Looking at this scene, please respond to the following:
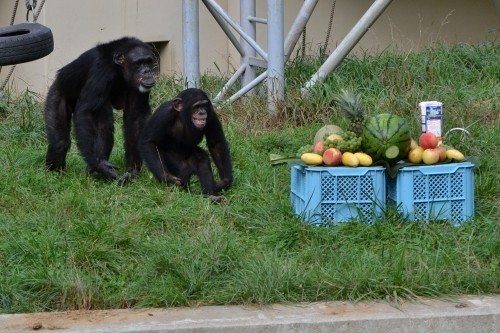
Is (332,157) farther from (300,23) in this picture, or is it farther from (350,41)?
(300,23)

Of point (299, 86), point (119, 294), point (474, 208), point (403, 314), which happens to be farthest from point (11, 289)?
point (299, 86)

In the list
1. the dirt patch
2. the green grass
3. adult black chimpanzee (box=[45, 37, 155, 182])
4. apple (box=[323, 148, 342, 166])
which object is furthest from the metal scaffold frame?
the dirt patch

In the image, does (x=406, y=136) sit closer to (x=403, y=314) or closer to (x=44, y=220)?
(x=403, y=314)

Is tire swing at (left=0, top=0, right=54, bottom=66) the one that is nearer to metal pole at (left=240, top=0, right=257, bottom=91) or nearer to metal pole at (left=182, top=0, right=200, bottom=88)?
metal pole at (left=182, top=0, right=200, bottom=88)

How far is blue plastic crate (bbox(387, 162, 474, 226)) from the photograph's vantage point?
18.6ft

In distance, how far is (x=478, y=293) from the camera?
4848 millimetres

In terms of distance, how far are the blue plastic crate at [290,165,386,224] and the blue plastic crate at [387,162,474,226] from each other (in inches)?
5.4

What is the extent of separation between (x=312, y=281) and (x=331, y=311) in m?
0.25

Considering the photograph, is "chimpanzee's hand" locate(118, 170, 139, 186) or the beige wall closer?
"chimpanzee's hand" locate(118, 170, 139, 186)

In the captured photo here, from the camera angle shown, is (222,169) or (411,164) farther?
(222,169)

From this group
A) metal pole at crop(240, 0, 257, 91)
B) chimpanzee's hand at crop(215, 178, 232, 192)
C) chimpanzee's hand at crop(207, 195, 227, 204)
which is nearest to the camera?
chimpanzee's hand at crop(207, 195, 227, 204)

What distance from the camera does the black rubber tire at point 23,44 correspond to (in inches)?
199

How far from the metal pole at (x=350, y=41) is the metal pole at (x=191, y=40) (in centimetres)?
105

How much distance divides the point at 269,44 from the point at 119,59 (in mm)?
1556
